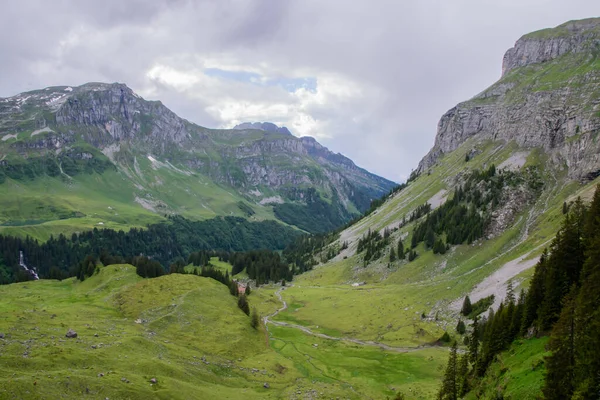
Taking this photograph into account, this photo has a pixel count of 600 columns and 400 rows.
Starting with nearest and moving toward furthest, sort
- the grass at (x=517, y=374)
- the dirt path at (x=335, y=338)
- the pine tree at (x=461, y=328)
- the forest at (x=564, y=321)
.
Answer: the forest at (x=564, y=321), the grass at (x=517, y=374), the dirt path at (x=335, y=338), the pine tree at (x=461, y=328)

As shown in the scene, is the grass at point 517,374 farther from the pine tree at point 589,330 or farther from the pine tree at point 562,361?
the pine tree at point 589,330

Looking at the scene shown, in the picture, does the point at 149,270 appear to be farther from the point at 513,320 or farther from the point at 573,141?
the point at 573,141

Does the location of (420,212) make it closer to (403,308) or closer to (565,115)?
(565,115)

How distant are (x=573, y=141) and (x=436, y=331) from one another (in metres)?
98.2

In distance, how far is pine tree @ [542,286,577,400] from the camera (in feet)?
102

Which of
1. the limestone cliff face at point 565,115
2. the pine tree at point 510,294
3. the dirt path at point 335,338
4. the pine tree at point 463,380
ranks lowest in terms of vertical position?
the dirt path at point 335,338

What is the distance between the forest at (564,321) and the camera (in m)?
30.7

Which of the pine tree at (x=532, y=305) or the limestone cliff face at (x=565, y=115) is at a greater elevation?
the limestone cliff face at (x=565, y=115)

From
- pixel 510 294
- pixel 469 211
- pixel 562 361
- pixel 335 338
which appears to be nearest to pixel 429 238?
pixel 469 211

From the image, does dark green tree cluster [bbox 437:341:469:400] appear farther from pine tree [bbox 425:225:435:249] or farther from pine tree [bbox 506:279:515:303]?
pine tree [bbox 425:225:435:249]

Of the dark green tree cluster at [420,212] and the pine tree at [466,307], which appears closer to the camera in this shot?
→ the pine tree at [466,307]

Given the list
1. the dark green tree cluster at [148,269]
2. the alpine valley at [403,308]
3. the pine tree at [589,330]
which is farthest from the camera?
the dark green tree cluster at [148,269]

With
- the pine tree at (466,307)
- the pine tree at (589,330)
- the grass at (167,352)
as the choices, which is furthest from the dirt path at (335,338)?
the pine tree at (589,330)

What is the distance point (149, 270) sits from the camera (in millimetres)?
110312
